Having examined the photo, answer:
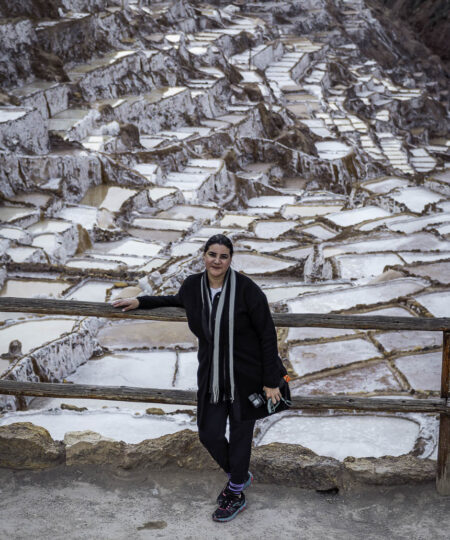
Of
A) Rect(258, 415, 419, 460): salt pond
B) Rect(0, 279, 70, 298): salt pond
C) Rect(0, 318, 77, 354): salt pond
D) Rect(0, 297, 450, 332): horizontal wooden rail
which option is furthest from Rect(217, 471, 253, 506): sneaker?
Rect(0, 279, 70, 298): salt pond

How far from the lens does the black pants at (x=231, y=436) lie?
349 centimetres

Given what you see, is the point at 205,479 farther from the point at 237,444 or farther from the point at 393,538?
the point at 393,538

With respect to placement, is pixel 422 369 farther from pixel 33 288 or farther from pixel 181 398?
pixel 33 288

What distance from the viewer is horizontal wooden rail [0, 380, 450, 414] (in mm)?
3695

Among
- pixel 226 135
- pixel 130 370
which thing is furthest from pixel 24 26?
pixel 130 370

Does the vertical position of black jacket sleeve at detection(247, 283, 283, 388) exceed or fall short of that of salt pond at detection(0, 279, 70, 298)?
it exceeds it

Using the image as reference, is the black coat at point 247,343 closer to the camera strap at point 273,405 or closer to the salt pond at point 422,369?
the camera strap at point 273,405

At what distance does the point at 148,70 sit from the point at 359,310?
23.1 m

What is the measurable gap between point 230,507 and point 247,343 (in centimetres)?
88

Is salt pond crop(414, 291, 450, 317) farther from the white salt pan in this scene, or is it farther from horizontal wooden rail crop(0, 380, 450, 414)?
the white salt pan

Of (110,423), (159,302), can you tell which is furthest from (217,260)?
(110,423)

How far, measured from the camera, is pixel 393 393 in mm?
6555

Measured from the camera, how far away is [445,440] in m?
3.63

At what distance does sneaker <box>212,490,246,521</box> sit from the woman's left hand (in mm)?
590
